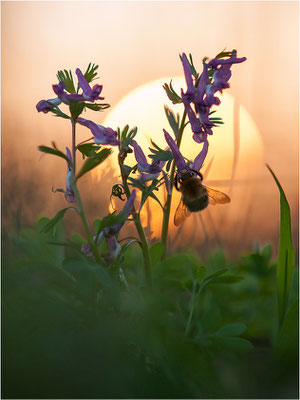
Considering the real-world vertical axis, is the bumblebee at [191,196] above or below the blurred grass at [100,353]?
above

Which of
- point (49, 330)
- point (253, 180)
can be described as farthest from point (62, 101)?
point (253, 180)

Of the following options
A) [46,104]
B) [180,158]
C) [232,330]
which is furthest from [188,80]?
[232,330]

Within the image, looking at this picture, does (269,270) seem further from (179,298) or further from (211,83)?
(211,83)

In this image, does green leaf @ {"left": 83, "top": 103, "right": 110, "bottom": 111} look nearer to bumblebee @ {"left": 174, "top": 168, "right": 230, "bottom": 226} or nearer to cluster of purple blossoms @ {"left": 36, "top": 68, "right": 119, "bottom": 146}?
cluster of purple blossoms @ {"left": 36, "top": 68, "right": 119, "bottom": 146}

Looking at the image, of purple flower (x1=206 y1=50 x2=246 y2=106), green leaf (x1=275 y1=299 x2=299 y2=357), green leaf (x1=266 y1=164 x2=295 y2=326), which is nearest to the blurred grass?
green leaf (x1=275 y1=299 x2=299 y2=357)

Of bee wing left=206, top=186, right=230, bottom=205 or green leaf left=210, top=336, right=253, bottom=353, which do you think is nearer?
green leaf left=210, top=336, right=253, bottom=353

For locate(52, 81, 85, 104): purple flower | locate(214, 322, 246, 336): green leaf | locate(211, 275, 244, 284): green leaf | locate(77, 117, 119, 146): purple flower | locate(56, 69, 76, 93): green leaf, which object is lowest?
locate(214, 322, 246, 336): green leaf

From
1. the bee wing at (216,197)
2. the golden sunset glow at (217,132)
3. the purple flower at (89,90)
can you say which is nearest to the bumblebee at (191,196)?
the bee wing at (216,197)

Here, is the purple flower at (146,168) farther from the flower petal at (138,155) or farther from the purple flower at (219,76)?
the purple flower at (219,76)
